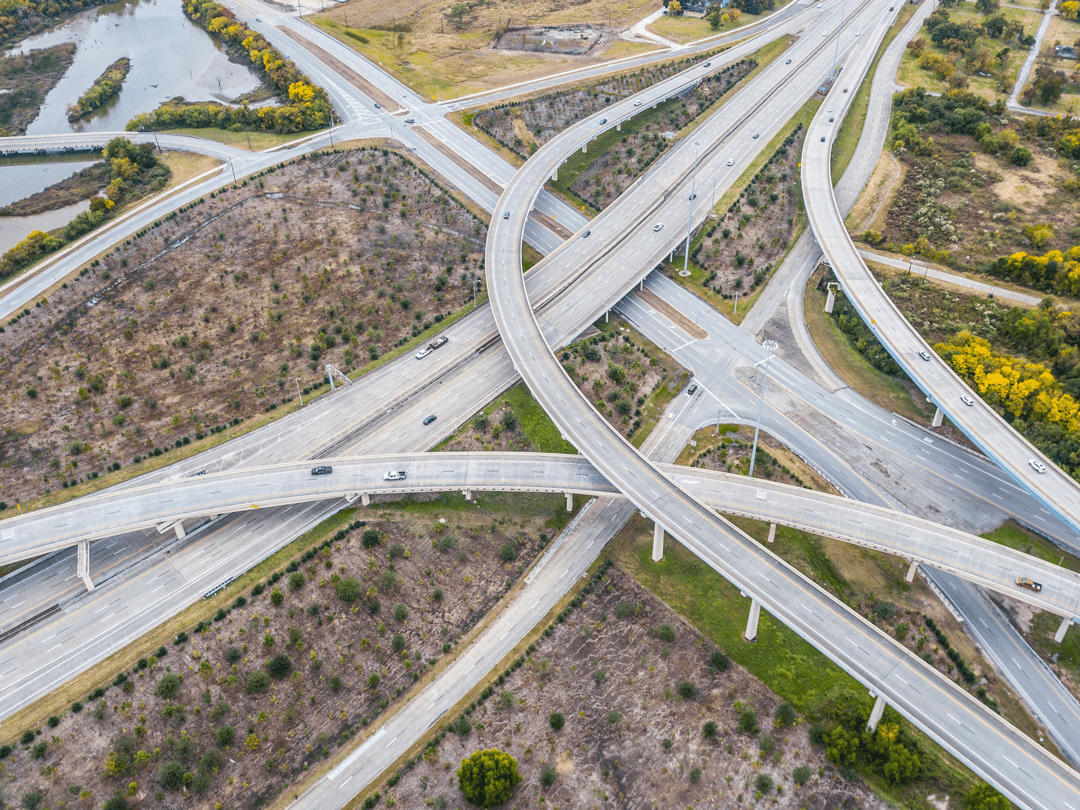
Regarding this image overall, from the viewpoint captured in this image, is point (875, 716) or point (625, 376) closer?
point (875, 716)

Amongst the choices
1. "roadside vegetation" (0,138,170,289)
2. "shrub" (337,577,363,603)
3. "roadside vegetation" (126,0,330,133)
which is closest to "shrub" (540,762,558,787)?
"shrub" (337,577,363,603)

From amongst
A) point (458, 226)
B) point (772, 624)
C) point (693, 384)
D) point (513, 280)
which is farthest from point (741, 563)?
point (458, 226)

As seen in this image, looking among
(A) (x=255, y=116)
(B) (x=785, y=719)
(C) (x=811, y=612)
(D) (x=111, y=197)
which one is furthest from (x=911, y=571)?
(A) (x=255, y=116)

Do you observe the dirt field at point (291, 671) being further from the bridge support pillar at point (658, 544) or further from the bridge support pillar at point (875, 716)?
the bridge support pillar at point (875, 716)

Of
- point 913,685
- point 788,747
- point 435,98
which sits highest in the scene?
point 435,98

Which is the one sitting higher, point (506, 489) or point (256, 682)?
point (506, 489)

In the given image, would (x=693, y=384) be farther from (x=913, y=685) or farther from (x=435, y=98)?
(x=435, y=98)

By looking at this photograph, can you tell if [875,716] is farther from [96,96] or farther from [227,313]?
[96,96]

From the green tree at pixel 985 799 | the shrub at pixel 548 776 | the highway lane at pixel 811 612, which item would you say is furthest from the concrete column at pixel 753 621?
the shrub at pixel 548 776
